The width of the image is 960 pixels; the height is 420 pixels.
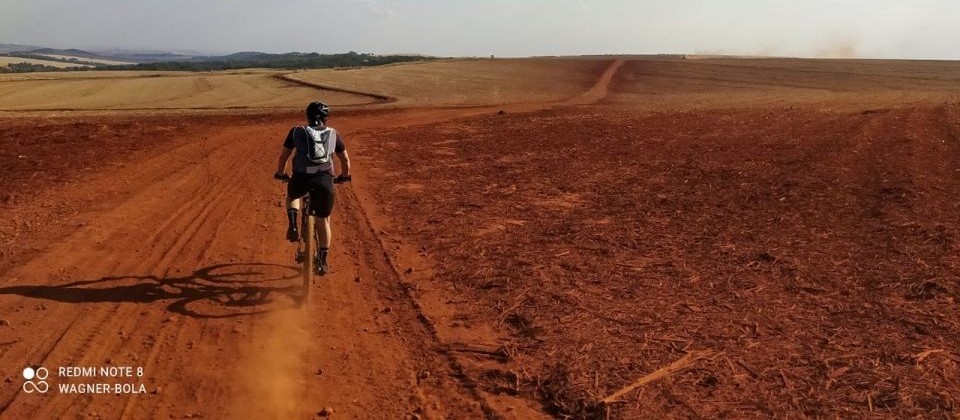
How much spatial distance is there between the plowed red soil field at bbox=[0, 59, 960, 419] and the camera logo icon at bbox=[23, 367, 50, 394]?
47 millimetres

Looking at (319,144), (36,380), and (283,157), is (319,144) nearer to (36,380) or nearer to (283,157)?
(283,157)

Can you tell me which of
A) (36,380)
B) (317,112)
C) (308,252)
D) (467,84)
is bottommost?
(36,380)

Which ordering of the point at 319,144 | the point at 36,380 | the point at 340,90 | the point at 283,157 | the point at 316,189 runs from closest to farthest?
the point at 36,380, the point at 319,144, the point at 316,189, the point at 283,157, the point at 340,90

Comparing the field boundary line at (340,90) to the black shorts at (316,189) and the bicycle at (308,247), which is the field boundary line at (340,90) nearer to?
the bicycle at (308,247)

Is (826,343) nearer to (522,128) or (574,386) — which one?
(574,386)

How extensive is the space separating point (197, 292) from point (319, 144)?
180 cm

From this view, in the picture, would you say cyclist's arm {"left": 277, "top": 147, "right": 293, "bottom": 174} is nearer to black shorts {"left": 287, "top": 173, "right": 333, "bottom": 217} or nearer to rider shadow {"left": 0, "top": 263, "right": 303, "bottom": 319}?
black shorts {"left": 287, "top": 173, "right": 333, "bottom": 217}

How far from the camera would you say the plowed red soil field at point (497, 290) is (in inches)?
161

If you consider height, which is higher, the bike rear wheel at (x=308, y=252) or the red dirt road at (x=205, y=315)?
the bike rear wheel at (x=308, y=252)

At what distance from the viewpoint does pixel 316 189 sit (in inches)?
223

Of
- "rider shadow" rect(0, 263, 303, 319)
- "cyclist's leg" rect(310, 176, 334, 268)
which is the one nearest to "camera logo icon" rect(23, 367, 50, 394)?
"rider shadow" rect(0, 263, 303, 319)

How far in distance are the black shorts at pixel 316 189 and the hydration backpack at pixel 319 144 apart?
0.55 feet

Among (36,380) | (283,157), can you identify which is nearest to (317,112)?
(283,157)

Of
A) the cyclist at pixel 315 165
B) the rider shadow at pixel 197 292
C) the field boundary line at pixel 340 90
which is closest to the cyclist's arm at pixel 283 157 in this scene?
the cyclist at pixel 315 165
